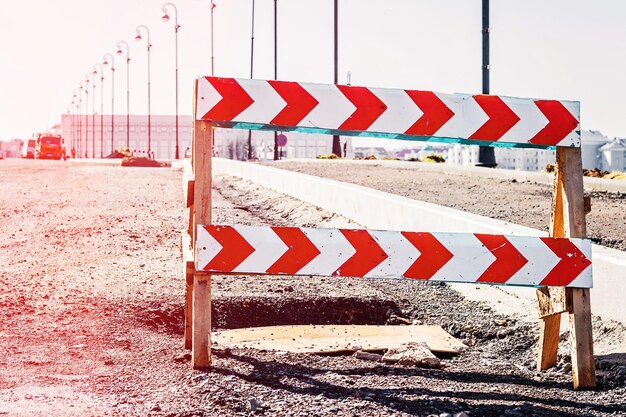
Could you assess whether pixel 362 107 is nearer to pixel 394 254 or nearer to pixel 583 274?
pixel 394 254

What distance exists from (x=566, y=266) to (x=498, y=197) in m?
10.6

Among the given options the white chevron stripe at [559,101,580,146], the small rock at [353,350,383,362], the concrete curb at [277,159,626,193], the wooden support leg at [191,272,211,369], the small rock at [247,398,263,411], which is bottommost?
the small rock at [353,350,383,362]

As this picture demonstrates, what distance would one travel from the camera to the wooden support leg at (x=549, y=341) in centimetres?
646

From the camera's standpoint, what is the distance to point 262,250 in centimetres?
A: 584

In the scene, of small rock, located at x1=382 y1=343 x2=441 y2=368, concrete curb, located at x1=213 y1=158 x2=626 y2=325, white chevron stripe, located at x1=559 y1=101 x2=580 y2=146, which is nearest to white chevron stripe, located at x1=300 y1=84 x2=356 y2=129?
white chevron stripe, located at x1=559 y1=101 x2=580 y2=146

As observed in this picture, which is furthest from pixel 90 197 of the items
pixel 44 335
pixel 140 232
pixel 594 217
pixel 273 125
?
pixel 273 125

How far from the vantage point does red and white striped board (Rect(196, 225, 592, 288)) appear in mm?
5840

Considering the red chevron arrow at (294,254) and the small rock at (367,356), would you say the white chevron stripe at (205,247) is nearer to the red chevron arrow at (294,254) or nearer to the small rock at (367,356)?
the red chevron arrow at (294,254)

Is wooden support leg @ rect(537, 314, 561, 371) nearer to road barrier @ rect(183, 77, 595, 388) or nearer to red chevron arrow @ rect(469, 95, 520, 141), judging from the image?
road barrier @ rect(183, 77, 595, 388)

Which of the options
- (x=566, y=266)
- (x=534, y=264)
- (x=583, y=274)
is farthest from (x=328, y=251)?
(x=583, y=274)

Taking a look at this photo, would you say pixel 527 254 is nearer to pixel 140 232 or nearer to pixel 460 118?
pixel 460 118

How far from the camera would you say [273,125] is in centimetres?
597

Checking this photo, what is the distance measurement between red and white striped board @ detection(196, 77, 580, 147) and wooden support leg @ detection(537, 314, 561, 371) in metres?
1.23

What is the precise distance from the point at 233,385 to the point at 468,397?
4.42 ft
